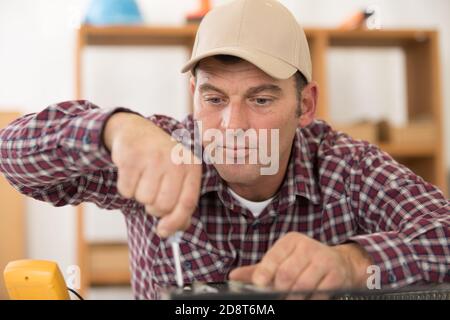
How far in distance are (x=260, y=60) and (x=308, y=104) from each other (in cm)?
25

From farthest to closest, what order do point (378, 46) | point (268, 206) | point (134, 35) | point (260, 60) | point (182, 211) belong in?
point (378, 46) → point (134, 35) → point (268, 206) → point (260, 60) → point (182, 211)

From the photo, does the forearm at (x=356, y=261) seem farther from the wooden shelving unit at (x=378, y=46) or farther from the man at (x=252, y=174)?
the wooden shelving unit at (x=378, y=46)

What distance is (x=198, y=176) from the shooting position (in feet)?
1.74

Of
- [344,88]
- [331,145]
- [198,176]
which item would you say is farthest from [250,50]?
[344,88]

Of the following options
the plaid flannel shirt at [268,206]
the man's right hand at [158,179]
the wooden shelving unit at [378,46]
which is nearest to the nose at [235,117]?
the plaid flannel shirt at [268,206]

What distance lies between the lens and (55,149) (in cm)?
72

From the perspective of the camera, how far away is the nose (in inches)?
35.4

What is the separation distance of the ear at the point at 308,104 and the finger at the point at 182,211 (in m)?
0.57

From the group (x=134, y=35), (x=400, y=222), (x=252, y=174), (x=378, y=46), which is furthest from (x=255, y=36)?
(x=378, y=46)

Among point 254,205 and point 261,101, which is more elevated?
point 261,101

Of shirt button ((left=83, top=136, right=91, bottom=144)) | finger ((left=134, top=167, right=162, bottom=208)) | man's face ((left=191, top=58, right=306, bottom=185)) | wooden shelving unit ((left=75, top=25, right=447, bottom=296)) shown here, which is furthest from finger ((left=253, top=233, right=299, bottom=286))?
wooden shelving unit ((left=75, top=25, right=447, bottom=296))

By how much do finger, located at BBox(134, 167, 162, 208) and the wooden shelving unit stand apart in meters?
1.67

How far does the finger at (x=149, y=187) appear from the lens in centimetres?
52

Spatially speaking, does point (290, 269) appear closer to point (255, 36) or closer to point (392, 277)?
point (392, 277)
